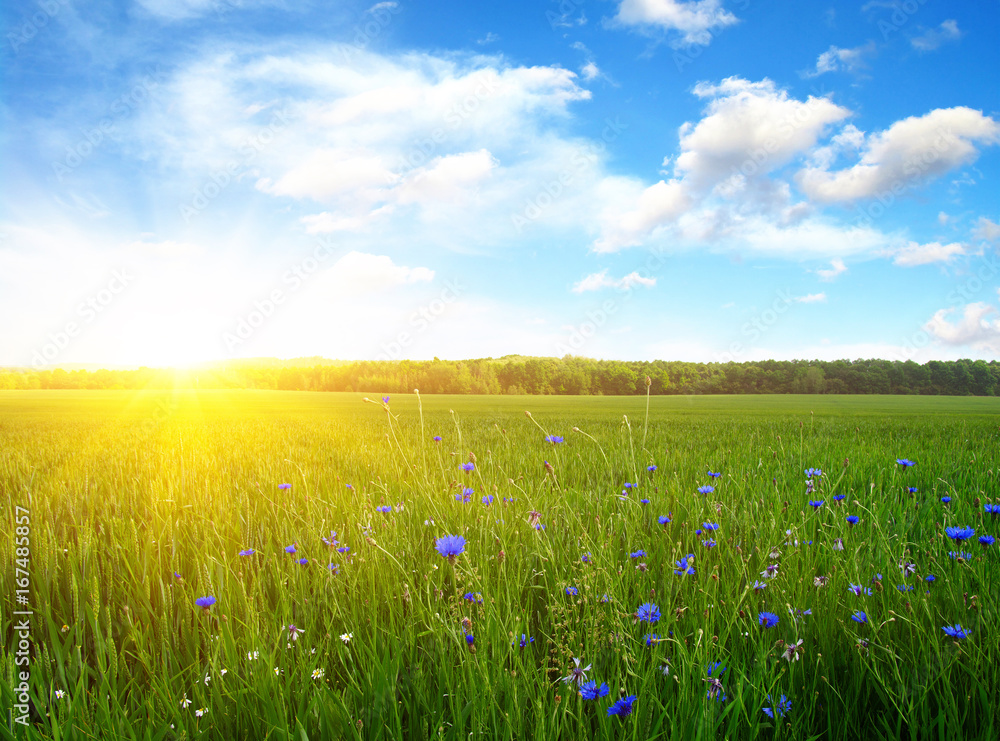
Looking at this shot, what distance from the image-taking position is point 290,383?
50219 mm

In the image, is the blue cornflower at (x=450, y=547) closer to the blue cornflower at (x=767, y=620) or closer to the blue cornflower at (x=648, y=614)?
the blue cornflower at (x=648, y=614)

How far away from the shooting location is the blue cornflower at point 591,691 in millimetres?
1176

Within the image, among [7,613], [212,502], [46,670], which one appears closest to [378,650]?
[46,670]

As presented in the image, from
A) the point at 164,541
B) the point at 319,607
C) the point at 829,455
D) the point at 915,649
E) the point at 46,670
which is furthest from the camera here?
the point at 829,455

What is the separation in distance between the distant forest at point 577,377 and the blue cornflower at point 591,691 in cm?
4485

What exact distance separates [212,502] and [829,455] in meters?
5.60

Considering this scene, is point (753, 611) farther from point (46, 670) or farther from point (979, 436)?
point (979, 436)

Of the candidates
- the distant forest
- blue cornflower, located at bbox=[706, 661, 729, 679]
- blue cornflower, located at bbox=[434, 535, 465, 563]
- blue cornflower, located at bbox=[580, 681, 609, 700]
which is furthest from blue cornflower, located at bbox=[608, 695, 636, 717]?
the distant forest

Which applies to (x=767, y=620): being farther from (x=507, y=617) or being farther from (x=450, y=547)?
(x=450, y=547)

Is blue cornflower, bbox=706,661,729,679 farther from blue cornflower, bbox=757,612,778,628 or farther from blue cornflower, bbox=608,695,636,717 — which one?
blue cornflower, bbox=608,695,636,717

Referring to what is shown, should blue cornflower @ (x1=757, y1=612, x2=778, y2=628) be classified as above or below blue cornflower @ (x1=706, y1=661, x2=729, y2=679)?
above

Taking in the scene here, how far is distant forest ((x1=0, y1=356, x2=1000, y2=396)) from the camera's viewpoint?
46.8 metres

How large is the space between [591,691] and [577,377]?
2068 inches

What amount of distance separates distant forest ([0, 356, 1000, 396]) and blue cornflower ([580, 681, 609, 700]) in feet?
147
